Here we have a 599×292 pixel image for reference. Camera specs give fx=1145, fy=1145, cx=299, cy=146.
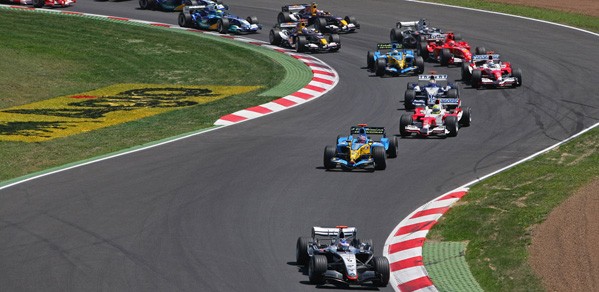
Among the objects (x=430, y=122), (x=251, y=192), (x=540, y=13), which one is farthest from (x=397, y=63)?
(x=251, y=192)

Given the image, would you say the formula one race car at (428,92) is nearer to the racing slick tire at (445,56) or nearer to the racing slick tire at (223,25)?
the racing slick tire at (445,56)

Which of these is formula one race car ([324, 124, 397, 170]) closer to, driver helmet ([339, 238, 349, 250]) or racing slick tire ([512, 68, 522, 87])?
driver helmet ([339, 238, 349, 250])

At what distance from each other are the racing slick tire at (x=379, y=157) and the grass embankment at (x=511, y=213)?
9.45ft

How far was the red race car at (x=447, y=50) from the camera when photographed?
4919 centimetres

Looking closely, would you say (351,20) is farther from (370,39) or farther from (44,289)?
(44,289)

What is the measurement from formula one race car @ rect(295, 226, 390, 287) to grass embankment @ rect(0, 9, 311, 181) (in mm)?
11977

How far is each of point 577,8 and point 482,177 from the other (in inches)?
1364

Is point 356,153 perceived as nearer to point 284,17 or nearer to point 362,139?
Answer: point 362,139

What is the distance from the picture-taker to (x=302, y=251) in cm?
2253

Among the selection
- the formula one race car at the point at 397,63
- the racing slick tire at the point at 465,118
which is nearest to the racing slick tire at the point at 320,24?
the formula one race car at the point at 397,63

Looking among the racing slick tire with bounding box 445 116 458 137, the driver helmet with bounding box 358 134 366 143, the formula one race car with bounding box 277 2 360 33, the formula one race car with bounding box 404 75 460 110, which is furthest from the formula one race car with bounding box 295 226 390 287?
the formula one race car with bounding box 277 2 360 33

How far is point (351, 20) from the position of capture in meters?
57.7

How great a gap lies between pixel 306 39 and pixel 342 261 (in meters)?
31.7

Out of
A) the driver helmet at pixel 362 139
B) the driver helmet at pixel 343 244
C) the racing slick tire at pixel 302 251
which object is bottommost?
the driver helmet at pixel 362 139
